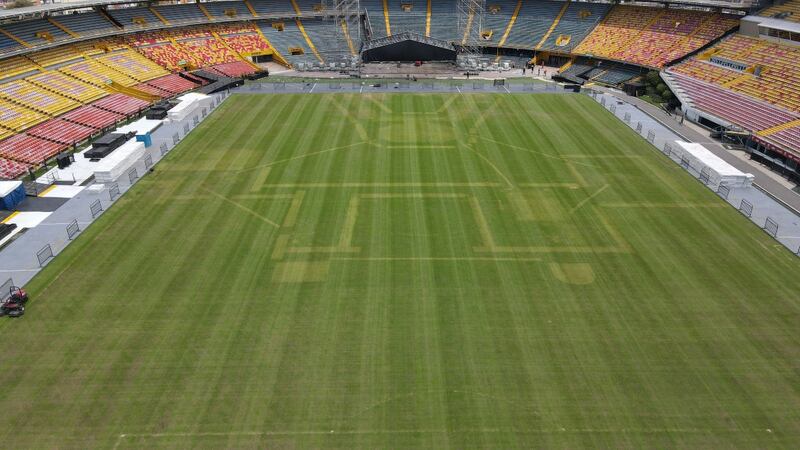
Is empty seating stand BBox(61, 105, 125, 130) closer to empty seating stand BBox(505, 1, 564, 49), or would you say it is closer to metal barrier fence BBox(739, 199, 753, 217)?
metal barrier fence BBox(739, 199, 753, 217)

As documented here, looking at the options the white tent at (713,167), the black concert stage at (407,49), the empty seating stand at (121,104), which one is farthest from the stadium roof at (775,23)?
the empty seating stand at (121,104)

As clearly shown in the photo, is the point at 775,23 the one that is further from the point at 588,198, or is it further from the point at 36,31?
the point at 36,31

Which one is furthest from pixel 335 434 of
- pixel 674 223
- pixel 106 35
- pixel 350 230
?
pixel 106 35

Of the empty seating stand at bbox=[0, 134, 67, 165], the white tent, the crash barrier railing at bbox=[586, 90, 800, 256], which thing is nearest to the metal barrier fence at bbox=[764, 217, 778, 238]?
the crash barrier railing at bbox=[586, 90, 800, 256]

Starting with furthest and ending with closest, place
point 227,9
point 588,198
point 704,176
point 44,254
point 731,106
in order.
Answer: point 227,9 < point 731,106 < point 704,176 < point 588,198 < point 44,254

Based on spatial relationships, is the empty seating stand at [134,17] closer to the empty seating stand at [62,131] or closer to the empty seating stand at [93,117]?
the empty seating stand at [93,117]

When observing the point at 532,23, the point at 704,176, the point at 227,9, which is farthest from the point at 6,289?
the point at 532,23
